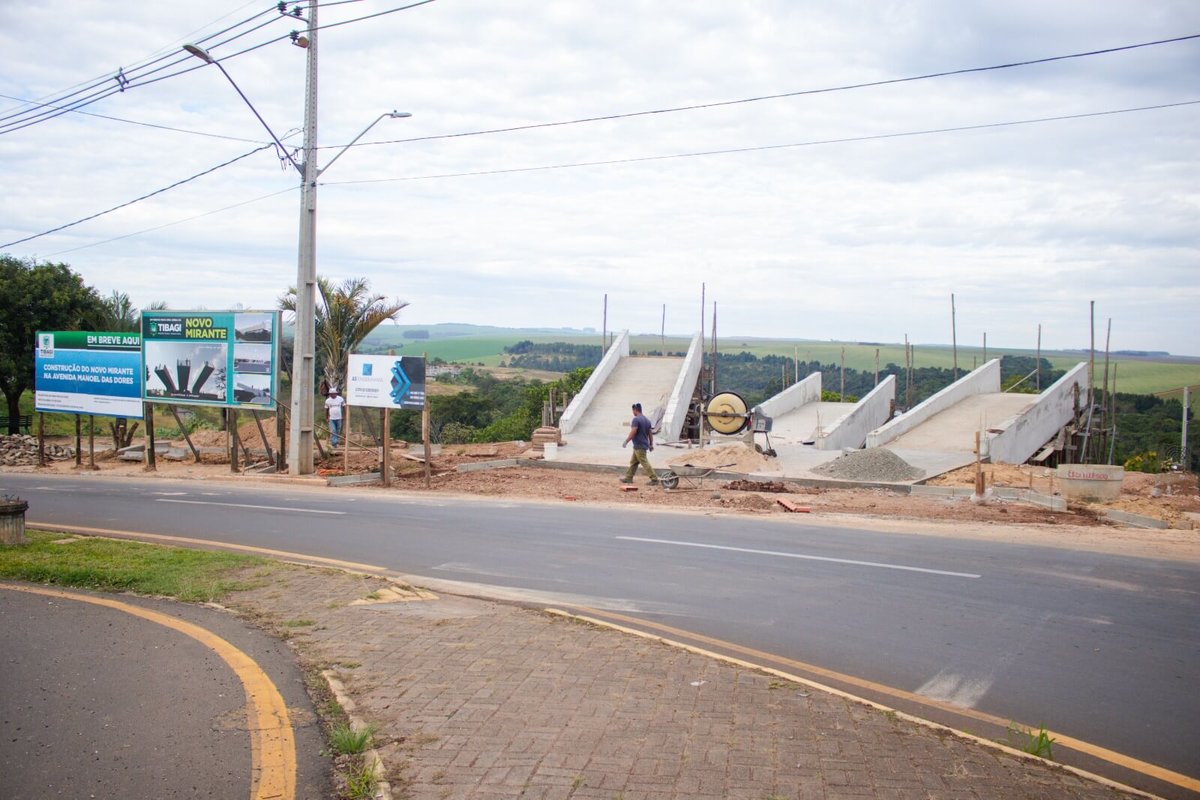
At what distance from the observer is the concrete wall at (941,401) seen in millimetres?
25578

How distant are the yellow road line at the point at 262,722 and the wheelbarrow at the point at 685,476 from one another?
12.0 m

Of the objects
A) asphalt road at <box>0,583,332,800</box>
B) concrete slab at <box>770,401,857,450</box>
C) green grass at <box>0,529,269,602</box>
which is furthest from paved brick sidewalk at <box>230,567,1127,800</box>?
concrete slab at <box>770,401,857,450</box>

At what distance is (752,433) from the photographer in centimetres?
2312

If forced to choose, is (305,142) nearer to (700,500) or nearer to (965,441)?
(700,500)

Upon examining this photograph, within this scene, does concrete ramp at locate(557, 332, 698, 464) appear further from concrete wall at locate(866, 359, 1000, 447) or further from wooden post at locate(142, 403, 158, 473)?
wooden post at locate(142, 403, 158, 473)

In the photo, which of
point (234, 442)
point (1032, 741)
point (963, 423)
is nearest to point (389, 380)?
point (234, 442)

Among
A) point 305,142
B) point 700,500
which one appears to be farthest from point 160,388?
point 700,500

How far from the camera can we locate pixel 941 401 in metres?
29.1

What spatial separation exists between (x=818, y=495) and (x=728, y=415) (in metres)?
7.93

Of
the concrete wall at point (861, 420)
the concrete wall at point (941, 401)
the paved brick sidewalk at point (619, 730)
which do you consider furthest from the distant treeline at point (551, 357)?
the paved brick sidewalk at point (619, 730)

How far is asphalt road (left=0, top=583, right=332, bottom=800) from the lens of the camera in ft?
14.4

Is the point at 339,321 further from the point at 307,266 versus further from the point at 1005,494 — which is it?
the point at 1005,494

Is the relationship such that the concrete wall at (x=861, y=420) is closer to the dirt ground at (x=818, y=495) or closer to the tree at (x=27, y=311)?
the dirt ground at (x=818, y=495)

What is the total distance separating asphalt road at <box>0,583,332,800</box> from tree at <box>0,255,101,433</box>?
30423 millimetres
